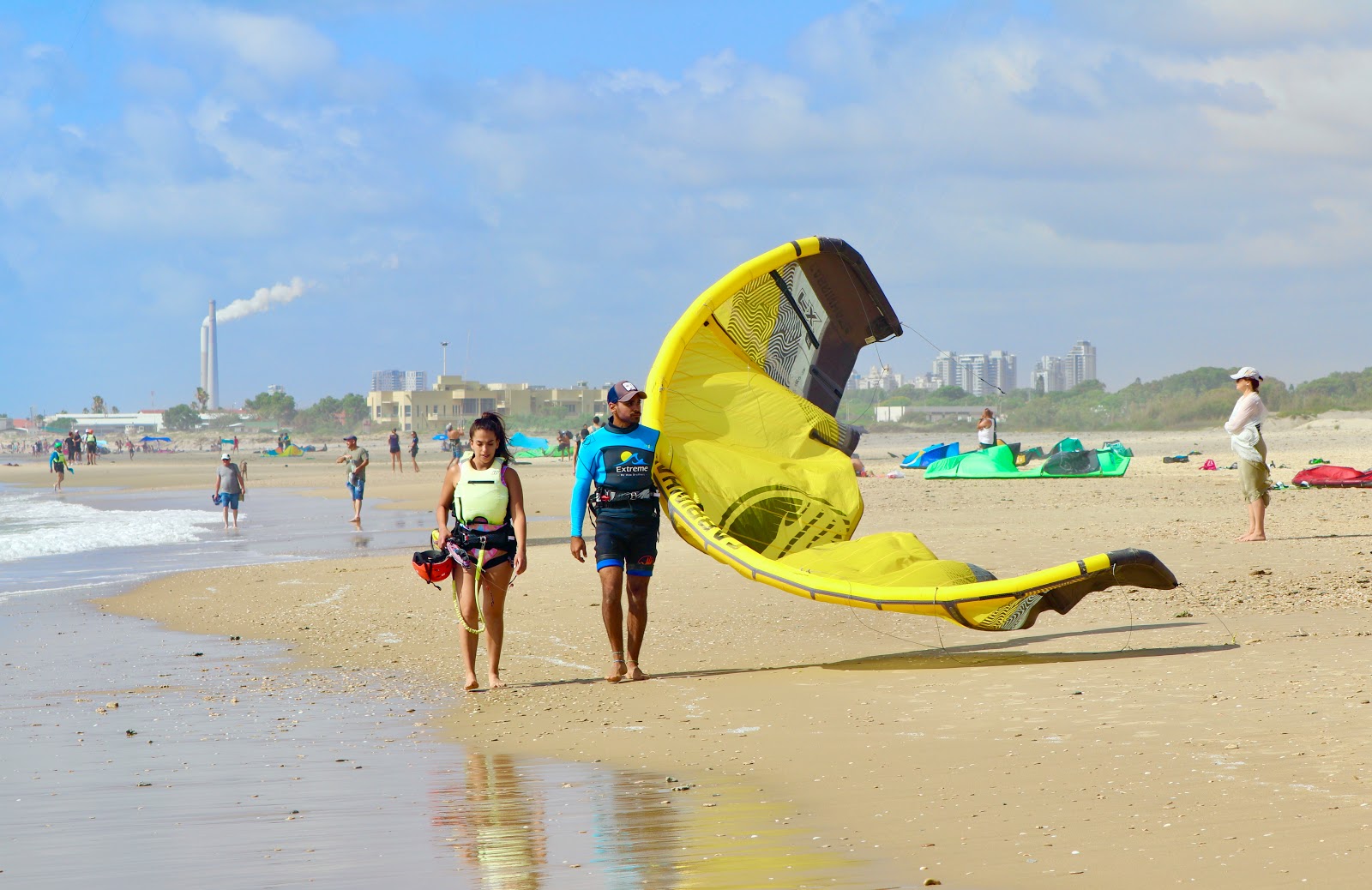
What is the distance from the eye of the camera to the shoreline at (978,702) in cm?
404

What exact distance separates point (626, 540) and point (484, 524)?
753mm

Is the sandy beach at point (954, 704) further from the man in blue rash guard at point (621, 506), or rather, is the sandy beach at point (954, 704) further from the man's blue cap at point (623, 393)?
the man's blue cap at point (623, 393)

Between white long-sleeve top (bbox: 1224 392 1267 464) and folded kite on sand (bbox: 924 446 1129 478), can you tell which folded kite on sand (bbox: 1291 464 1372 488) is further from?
white long-sleeve top (bbox: 1224 392 1267 464)

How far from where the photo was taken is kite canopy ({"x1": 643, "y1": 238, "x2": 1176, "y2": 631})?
6922 mm

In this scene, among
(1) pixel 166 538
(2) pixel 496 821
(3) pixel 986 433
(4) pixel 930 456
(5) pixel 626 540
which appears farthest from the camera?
(4) pixel 930 456

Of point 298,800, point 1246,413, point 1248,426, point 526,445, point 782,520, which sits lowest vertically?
point 298,800

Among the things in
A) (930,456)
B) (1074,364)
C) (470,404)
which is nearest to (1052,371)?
(1074,364)

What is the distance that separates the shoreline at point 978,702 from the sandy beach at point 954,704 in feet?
0.06

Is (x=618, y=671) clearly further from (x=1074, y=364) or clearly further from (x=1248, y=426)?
(x=1074, y=364)

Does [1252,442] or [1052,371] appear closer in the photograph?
[1252,442]

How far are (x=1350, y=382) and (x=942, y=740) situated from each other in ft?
321

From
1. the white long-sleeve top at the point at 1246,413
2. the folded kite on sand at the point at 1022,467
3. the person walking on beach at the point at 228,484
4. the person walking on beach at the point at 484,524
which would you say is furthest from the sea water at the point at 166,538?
the folded kite on sand at the point at 1022,467

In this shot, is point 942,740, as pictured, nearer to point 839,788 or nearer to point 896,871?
point 839,788

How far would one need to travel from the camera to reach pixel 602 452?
23.2 ft
